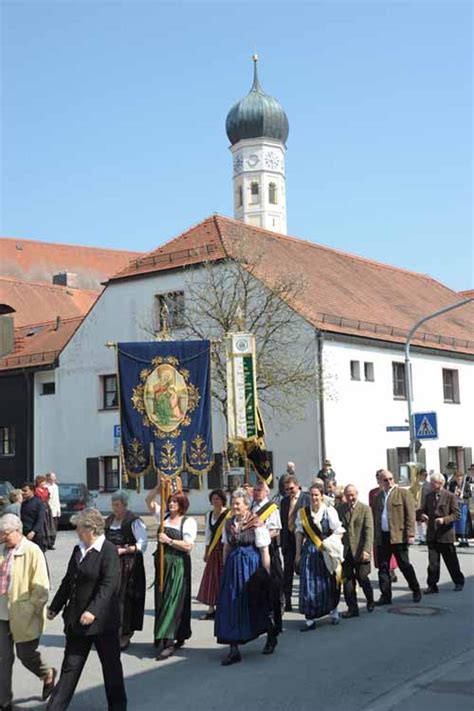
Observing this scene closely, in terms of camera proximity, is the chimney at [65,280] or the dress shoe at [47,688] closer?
the dress shoe at [47,688]

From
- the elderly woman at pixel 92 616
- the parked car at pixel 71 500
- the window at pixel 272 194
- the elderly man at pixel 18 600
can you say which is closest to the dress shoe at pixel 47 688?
the elderly man at pixel 18 600

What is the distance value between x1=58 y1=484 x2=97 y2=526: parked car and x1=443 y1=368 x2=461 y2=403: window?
53.1 ft

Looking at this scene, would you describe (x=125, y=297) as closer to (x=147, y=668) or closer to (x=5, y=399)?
(x=5, y=399)

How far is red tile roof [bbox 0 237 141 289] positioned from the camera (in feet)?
235

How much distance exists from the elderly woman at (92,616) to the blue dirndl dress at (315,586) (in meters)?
3.91

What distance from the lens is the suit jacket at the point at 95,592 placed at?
7004 mm

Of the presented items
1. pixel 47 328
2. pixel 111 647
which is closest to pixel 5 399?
pixel 47 328

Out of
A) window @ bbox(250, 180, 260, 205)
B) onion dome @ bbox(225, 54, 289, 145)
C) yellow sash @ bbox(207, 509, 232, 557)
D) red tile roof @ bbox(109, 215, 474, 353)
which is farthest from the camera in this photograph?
window @ bbox(250, 180, 260, 205)

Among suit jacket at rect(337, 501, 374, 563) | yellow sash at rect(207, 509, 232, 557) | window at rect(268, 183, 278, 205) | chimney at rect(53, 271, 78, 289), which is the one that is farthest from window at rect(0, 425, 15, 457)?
window at rect(268, 183, 278, 205)

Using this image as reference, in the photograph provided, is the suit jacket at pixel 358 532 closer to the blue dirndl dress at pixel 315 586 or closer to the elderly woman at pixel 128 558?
the blue dirndl dress at pixel 315 586

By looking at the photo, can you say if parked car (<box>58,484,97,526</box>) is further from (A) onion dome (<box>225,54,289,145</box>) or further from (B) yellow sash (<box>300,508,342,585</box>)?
(A) onion dome (<box>225,54,289,145</box>)

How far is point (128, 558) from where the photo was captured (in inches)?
385

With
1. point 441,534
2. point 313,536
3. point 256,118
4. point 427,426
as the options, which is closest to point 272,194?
point 256,118

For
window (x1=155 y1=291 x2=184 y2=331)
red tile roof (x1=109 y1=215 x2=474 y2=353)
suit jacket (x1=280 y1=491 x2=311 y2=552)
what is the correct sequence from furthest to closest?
red tile roof (x1=109 y1=215 x2=474 y2=353)
window (x1=155 y1=291 x2=184 y2=331)
suit jacket (x1=280 y1=491 x2=311 y2=552)
